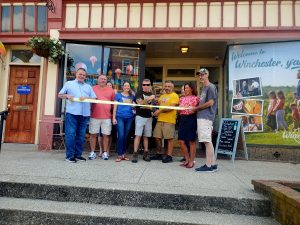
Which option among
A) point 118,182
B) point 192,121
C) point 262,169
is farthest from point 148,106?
point 262,169

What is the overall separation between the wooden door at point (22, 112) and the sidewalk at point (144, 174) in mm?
1928

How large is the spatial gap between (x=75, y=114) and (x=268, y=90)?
14.8ft

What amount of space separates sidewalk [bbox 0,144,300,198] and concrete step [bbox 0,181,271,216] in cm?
9

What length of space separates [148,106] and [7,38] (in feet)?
15.6

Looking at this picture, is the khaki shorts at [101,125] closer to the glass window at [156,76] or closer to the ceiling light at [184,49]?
the ceiling light at [184,49]

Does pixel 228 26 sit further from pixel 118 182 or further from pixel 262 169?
pixel 118 182

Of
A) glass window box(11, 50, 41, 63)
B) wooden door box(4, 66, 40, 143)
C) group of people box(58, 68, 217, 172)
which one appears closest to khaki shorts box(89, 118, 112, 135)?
group of people box(58, 68, 217, 172)

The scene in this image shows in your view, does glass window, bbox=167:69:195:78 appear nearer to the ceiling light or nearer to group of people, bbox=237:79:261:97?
the ceiling light

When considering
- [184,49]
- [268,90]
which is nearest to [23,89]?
[184,49]

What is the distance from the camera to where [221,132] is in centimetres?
712

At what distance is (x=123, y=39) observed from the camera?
7.46 metres

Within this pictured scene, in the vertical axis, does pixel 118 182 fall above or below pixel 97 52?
below

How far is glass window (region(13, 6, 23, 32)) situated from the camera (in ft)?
26.4

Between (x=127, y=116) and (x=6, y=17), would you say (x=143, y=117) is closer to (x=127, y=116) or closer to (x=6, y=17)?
(x=127, y=116)
